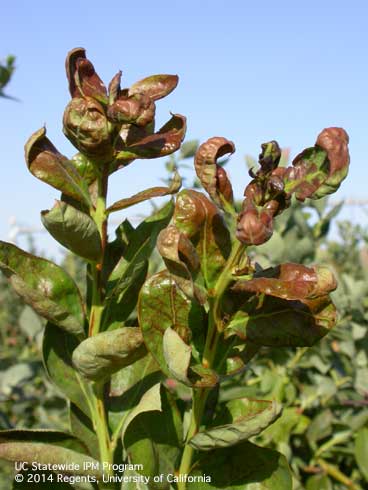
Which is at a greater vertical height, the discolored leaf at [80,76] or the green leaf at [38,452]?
the discolored leaf at [80,76]

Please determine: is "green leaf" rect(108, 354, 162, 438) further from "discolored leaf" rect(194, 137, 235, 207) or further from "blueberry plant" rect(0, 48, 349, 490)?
"discolored leaf" rect(194, 137, 235, 207)

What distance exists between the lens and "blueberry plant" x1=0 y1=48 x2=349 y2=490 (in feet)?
2.54

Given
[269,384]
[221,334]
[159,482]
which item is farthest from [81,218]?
[269,384]

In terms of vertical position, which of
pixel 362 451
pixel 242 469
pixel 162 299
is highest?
pixel 162 299

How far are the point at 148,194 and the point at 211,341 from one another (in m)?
0.20

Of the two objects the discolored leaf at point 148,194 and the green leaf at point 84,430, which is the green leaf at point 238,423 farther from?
the discolored leaf at point 148,194

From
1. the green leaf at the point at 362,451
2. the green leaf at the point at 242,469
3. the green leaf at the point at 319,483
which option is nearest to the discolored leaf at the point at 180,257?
the green leaf at the point at 242,469

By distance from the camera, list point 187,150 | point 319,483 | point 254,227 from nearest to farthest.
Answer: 1. point 254,227
2. point 319,483
3. point 187,150

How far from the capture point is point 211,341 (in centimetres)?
84

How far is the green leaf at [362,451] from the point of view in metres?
1.89

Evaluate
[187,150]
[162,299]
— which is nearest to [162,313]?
[162,299]

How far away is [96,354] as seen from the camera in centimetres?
82

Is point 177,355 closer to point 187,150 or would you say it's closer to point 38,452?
point 38,452

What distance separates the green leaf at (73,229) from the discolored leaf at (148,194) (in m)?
0.06
